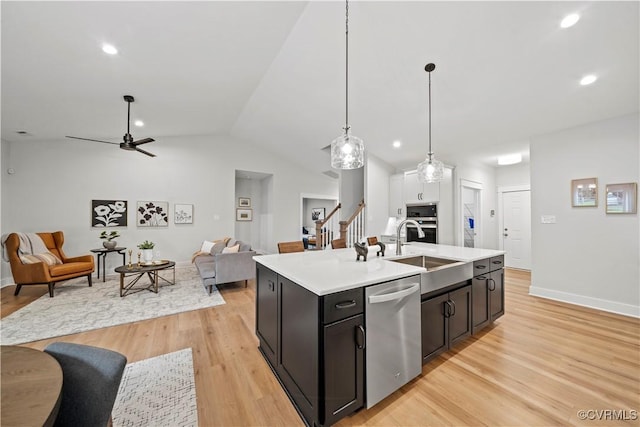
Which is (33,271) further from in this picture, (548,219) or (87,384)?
(548,219)

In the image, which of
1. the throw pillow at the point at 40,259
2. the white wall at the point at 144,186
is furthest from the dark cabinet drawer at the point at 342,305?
the white wall at the point at 144,186

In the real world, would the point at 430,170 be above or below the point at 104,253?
above

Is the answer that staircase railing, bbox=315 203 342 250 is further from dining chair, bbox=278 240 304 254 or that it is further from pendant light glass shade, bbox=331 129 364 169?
pendant light glass shade, bbox=331 129 364 169

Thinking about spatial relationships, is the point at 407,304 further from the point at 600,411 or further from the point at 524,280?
the point at 524,280

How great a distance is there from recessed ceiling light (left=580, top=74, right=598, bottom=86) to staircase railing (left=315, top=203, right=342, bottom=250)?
13.9 ft

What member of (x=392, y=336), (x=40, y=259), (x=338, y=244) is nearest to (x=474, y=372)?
(x=392, y=336)

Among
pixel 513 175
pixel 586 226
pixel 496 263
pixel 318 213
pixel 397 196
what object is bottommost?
pixel 496 263

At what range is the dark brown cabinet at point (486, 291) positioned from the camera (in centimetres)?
237

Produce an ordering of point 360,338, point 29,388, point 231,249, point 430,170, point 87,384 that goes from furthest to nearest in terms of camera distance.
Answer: point 231,249 < point 430,170 < point 360,338 < point 87,384 < point 29,388

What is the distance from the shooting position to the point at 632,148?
3.02 meters

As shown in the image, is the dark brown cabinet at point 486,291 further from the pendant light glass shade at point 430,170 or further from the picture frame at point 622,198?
the picture frame at point 622,198

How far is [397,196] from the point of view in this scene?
5.31 meters

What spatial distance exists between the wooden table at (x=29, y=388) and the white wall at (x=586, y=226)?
5.22 metres

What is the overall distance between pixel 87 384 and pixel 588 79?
4631mm
